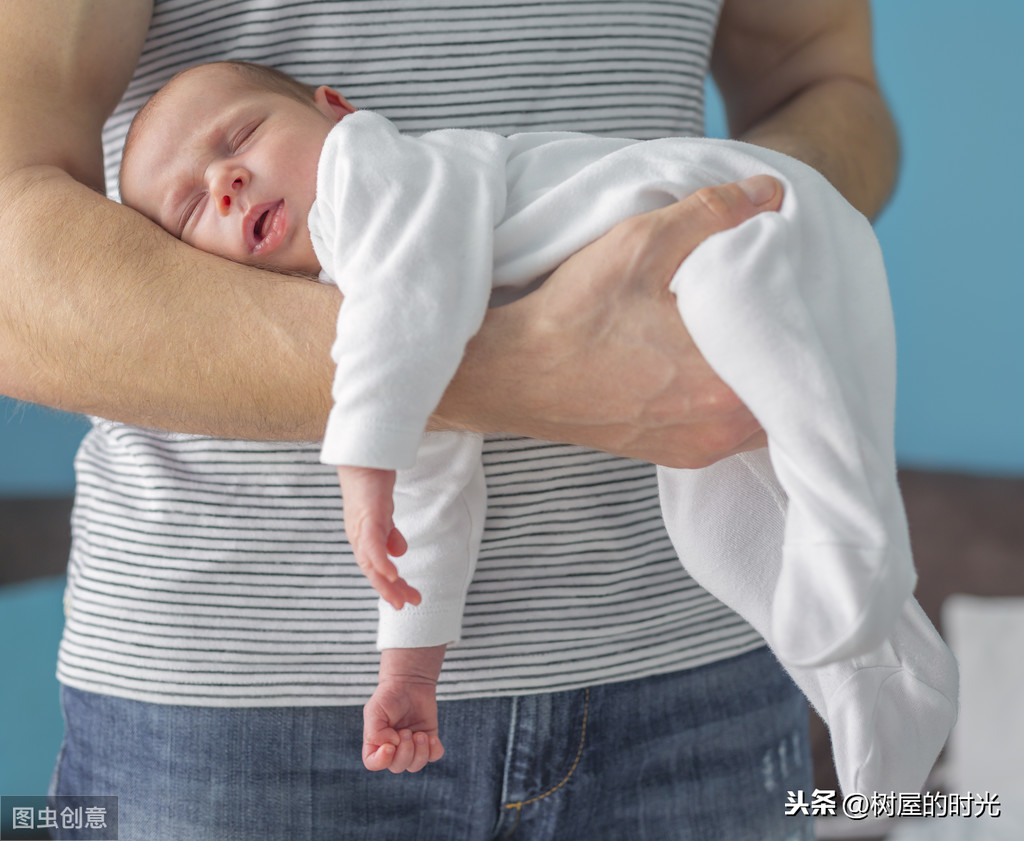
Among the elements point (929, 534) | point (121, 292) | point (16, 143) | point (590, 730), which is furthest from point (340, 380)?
point (929, 534)

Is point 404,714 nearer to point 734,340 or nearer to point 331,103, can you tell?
point 734,340

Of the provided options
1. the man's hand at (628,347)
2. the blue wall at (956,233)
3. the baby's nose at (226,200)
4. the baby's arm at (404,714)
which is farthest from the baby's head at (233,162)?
the blue wall at (956,233)

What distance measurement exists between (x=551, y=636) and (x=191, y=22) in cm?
76

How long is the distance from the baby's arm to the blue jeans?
72mm

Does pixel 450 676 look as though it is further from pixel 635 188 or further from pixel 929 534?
pixel 929 534

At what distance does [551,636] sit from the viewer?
1.00 m

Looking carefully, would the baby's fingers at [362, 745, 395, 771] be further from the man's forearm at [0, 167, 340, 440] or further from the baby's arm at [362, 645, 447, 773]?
the man's forearm at [0, 167, 340, 440]

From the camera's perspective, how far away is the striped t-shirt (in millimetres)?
957

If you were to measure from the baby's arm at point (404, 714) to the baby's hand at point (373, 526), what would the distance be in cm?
23

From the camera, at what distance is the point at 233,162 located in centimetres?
91

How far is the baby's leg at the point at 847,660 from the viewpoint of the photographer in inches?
34.5

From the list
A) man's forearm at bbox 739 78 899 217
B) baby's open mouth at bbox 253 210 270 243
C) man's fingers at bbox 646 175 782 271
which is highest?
man's fingers at bbox 646 175 782 271

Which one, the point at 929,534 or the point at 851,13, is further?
the point at 929,534

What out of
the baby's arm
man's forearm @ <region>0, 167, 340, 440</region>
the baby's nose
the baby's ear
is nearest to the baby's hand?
man's forearm @ <region>0, 167, 340, 440</region>
